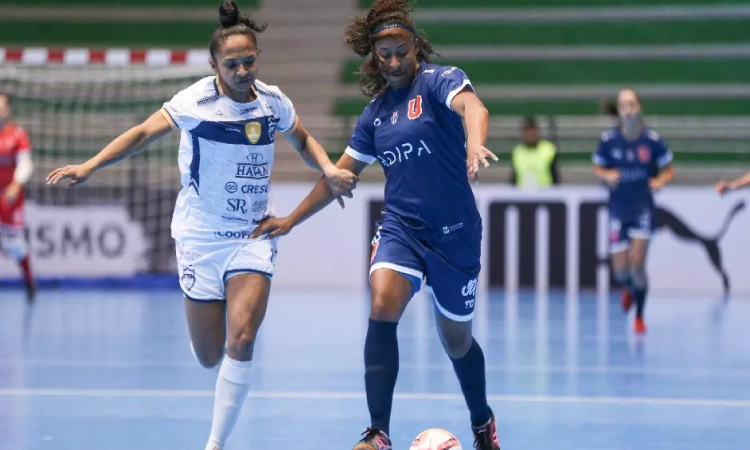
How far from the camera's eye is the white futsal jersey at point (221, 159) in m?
5.11

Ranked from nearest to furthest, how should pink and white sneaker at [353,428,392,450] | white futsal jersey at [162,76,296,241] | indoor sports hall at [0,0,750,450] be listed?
Result: pink and white sneaker at [353,428,392,450]
white futsal jersey at [162,76,296,241]
indoor sports hall at [0,0,750,450]

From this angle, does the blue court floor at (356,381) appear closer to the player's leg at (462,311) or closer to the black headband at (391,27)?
the player's leg at (462,311)

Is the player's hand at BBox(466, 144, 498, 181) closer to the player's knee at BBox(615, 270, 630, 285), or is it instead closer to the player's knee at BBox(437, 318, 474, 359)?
the player's knee at BBox(437, 318, 474, 359)

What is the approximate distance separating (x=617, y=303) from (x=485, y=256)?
2022mm

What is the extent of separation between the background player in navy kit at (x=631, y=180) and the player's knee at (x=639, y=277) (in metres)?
0.16

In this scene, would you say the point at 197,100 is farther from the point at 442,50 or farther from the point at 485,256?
the point at 442,50

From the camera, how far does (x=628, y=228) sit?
10828 millimetres

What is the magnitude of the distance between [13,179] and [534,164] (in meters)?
6.73

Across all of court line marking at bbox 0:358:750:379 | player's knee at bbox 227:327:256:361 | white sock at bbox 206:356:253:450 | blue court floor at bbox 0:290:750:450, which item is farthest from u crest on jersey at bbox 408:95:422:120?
court line marking at bbox 0:358:750:379

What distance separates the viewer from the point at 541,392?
274 inches

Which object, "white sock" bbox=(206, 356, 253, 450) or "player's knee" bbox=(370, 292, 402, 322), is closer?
"player's knee" bbox=(370, 292, 402, 322)

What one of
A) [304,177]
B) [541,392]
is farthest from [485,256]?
[541,392]

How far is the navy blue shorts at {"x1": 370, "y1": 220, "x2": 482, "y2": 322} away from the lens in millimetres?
4902

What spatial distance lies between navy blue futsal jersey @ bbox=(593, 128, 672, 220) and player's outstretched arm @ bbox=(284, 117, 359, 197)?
5950mm
